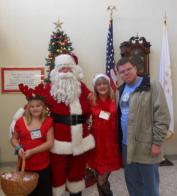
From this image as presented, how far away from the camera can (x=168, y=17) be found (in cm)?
445

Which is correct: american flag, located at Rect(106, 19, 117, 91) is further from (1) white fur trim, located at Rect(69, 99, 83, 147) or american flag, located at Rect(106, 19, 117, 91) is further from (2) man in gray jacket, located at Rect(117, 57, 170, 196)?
(2) man in gray jacket, located at Rect(117, 57, 170, 196)

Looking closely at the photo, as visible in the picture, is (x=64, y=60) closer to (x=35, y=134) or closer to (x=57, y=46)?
(x=35, y=134)

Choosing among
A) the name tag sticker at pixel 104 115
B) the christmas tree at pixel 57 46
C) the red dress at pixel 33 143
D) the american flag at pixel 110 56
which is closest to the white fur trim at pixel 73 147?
the red dress at pixel 33 143

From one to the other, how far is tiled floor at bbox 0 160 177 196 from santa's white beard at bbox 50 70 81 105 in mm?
1229

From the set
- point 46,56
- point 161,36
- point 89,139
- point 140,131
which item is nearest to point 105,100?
point 89,139

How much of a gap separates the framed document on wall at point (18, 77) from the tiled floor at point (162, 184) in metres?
1.24

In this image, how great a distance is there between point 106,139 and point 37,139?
63 cm

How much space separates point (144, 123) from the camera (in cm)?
218

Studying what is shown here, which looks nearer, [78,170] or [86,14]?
[78,170]

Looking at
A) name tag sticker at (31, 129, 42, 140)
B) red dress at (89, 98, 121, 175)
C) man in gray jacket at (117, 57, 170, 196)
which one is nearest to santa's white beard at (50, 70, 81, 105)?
red dress at (89, 98, 121, 175)

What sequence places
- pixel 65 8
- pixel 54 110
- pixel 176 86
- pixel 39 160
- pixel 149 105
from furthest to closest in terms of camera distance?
pixel 176 86 → pixel 65 8 → pixel 54 110 → pixel 39 160 → pixel 149 105

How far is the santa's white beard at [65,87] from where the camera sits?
2.56m

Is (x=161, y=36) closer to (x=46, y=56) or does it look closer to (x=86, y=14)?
(x=86, y=14)

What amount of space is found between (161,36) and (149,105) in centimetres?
261
